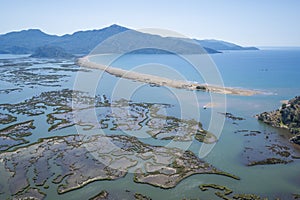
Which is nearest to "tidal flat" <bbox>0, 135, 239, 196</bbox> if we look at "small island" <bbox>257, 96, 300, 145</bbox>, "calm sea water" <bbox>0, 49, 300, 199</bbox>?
"calm sea water" <bbox>0, 49, 300, 199</bbox>

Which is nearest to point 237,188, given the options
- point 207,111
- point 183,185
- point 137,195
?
point 183,185

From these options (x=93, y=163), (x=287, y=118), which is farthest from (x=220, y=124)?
(x=93, y=163)

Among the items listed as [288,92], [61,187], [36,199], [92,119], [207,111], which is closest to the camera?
[36,199]

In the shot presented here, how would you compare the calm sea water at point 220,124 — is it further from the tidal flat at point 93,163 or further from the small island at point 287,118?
the small island at point 287,118

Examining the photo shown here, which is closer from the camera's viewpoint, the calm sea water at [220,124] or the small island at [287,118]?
the calm sea water at [220,124]

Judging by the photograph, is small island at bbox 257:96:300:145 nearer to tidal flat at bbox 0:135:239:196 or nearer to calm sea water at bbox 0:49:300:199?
calm sea water at bbox 0:49:300:199

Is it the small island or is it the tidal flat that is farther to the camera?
the small island

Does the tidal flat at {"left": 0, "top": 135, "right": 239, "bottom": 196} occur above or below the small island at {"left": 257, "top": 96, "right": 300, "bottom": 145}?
below

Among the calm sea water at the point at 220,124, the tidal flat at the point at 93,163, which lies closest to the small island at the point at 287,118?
the calm sea water at the point at 220,124

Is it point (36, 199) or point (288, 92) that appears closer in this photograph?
point (36, 199)

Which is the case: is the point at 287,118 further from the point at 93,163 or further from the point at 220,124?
the point at 93,163

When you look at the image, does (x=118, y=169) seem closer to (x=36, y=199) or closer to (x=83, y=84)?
(x=36, y=199)
